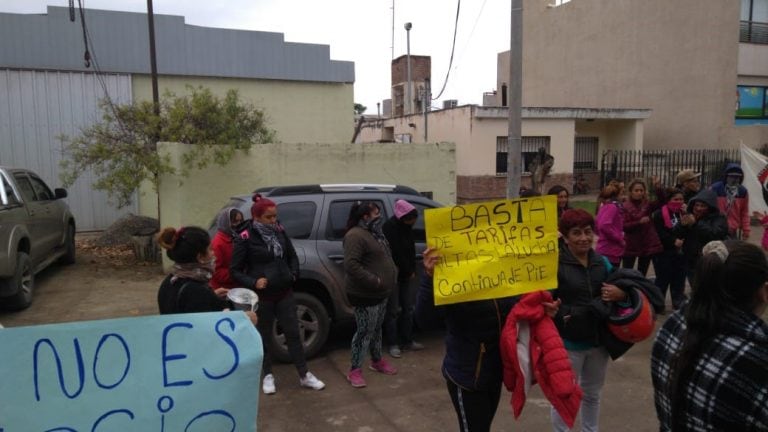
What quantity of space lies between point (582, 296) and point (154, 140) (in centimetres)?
898

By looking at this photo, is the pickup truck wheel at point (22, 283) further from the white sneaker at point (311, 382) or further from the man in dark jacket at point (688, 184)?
the man in dark jacket at point (688, 184)

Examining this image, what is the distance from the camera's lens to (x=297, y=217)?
19.1 ft

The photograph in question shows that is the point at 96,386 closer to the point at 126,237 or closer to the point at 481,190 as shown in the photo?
the point at 126,237

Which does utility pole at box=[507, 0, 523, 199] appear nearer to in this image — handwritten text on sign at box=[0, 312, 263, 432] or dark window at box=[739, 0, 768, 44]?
handwritten text on sign at box=[0, 312, 263, 432]

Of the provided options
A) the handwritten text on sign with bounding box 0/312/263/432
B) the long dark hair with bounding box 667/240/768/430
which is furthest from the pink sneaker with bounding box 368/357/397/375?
the long dark hair with bounding box 667/240/768/430

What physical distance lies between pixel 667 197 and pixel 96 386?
21.7ft

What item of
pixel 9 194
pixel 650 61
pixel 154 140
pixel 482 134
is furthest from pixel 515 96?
pixel 650 61

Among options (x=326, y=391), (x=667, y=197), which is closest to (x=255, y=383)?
(x=326, y=391)

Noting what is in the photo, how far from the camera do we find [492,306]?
2.88 meters

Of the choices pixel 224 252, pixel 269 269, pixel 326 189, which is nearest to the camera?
pixel 269 269

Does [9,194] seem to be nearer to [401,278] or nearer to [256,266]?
[256,266]

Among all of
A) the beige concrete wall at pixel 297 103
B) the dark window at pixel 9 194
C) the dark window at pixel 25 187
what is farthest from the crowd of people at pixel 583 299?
the beige concrete wall at pixel 297 103

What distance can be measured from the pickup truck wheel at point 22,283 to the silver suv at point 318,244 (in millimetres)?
3085

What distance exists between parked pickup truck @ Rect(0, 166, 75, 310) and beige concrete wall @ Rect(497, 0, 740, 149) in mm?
23196
